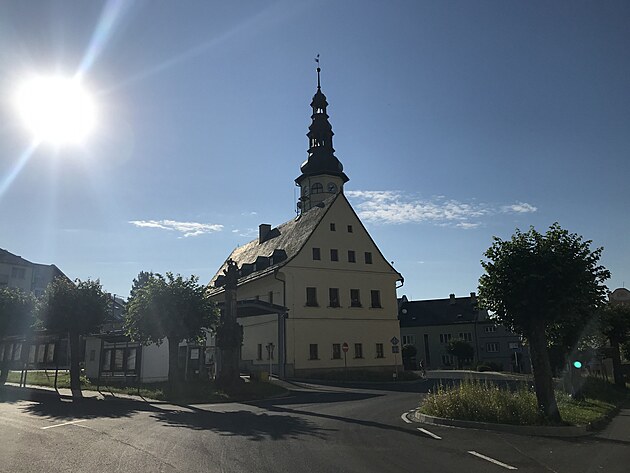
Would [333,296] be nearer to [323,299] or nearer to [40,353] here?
[323,299]

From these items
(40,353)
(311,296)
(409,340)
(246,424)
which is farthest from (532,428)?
(409,340)

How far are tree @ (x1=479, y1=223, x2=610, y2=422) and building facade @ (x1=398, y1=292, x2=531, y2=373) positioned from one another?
5382cm

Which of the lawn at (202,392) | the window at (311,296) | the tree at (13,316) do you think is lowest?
the lawn at (202,392)

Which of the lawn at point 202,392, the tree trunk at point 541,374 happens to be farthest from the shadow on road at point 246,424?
the tree trunk at point 541,374

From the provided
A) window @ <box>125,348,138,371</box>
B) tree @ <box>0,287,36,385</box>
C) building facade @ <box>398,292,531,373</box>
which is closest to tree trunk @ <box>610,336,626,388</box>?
window @ <box>125,348,138,371</box>

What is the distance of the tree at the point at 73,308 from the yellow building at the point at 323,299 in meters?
10.2

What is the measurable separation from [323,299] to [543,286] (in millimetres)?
27119

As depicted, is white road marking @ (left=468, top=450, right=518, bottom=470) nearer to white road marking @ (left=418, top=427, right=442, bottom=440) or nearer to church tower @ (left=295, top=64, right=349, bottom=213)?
white road marking @ (left=418, top=427, right=442, bottom=440)

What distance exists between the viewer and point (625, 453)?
955 cm

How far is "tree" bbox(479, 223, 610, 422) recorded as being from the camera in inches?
513

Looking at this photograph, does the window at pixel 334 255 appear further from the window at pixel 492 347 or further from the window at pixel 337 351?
the window at pixel 492 347

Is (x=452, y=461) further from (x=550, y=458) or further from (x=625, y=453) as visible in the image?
(x=625, y=453)

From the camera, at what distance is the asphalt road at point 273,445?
8391mm

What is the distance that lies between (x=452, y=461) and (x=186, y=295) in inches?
702
